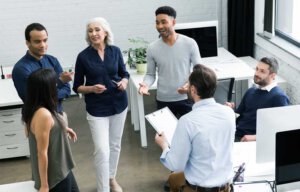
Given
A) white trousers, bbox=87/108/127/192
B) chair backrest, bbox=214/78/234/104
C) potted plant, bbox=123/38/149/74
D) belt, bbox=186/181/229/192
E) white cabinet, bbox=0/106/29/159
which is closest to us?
belt, bbox=186/181/229/192

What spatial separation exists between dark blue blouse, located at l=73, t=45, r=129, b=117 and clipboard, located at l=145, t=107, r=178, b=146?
57 cm

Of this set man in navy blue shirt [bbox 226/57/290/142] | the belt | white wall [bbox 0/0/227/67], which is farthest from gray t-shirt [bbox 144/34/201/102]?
white wall [bbox 0/0/227/67]

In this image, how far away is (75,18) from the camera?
21.0 feet

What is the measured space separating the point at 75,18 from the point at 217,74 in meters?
2.35

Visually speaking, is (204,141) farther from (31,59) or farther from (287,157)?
(31,59)

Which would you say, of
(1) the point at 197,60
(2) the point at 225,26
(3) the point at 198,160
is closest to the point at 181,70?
(1) the point at 197,60

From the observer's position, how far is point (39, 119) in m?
2.77

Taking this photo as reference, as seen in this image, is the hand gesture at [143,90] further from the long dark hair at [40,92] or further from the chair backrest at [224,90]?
the long dark hair at [40,92]

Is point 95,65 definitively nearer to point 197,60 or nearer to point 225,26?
point 197,60

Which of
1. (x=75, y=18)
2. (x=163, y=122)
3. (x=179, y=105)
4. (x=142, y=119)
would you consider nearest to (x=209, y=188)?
(x=163, y=122)

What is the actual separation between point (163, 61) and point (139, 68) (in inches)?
50.2

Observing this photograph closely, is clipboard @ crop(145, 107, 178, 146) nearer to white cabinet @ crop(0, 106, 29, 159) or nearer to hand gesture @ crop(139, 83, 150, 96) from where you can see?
hand gesture @ crop(139, 83, 150, 96)

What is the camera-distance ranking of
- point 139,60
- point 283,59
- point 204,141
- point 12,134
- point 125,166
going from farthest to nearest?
point 283,59 → point 139,60 → point 12,134 → point 125,166 → point 204,141

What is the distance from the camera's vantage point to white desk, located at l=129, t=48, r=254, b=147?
500 cm
